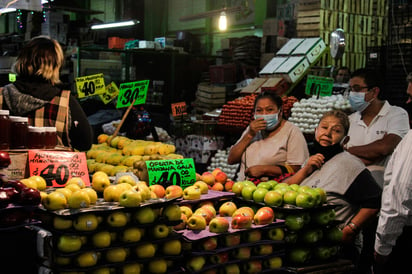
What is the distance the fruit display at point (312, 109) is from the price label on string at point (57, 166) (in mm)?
4075

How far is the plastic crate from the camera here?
425 inches

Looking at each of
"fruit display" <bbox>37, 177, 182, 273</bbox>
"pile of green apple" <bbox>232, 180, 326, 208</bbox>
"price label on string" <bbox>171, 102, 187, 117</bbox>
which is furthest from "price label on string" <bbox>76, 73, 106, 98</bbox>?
"fruit display" <bbox>37, 177, 182, 273</bbox>

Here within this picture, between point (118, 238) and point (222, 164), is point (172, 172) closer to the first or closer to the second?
point (118, 238)

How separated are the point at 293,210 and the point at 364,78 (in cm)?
254

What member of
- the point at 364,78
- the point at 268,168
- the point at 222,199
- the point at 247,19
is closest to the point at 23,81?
the point at 222,199

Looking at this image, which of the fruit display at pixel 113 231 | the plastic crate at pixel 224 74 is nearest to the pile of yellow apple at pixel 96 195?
the fruit display at pixel 113 231

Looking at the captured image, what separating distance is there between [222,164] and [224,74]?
3.78 m

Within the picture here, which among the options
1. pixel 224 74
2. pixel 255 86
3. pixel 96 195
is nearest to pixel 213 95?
pixel 224 74

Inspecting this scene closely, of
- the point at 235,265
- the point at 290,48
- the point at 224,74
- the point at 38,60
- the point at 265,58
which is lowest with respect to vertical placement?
the point at 235,265

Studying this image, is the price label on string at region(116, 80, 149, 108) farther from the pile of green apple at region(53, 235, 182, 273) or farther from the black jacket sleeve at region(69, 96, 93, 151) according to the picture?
the pile of green apple at region(53, 235, 182, 273)

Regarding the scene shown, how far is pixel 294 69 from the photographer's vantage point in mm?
8367

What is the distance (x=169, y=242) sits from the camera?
2.61 meters

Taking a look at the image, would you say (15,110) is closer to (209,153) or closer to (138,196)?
(138,196)

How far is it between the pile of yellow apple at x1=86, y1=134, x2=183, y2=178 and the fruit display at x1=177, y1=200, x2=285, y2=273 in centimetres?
134
